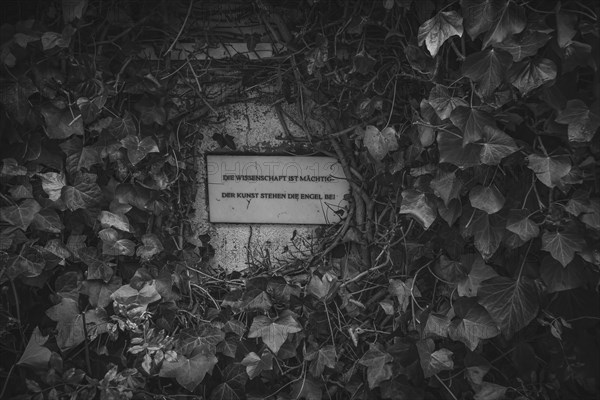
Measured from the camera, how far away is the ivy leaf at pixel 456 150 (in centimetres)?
186

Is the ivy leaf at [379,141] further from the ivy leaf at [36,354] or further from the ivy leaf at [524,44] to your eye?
the ivy leaf at [36,354]

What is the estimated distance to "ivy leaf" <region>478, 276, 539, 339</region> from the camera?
1911 millimetres

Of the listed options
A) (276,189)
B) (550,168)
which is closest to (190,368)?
(276,189)

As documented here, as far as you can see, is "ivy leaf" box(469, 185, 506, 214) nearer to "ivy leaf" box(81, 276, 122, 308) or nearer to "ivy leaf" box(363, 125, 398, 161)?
"ivy leaf" box(363, 125, 398, 161)

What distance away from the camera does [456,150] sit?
1.87 metres

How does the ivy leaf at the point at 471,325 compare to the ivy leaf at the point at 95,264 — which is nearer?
the ivy leaf at the point at 471,325

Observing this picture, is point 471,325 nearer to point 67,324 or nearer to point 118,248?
point 118,248

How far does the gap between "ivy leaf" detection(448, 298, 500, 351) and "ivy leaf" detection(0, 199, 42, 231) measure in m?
1.61

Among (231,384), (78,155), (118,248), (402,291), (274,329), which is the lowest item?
(231,384)

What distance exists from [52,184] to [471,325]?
164cm

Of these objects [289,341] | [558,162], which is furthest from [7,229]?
[558,162]

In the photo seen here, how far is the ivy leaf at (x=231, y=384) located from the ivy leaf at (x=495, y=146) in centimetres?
119

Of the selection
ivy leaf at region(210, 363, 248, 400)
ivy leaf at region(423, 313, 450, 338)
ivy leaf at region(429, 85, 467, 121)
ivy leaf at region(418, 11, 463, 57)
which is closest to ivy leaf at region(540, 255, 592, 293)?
ivy leaf at region(423, 313, 450, 338)

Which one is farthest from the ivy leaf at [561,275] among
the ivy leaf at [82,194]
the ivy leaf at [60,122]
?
the ivy leaf at [60,122]
